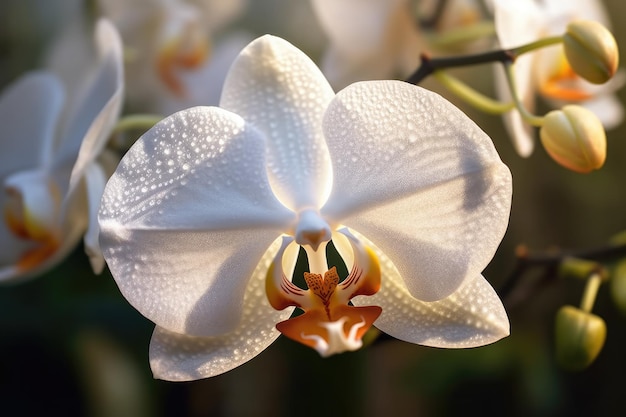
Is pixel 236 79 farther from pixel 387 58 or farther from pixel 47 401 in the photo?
pixel 47 401

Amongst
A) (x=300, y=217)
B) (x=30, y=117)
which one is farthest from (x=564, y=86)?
(x=30, y=117)

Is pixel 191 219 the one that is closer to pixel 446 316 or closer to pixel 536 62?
pixel 446 316

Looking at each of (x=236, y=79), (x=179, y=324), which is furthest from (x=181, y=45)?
(x=179, y=324)

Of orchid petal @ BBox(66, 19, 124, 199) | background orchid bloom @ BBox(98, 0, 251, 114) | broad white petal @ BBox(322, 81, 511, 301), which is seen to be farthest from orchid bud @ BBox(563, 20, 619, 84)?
background orchid bloom @ BBox(98, 0, 251, 114)

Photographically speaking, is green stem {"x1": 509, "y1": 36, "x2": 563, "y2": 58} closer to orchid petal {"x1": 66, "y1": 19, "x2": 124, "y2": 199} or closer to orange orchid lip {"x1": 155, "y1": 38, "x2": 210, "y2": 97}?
orchid petal {"x1": 66, "y1": 19, "x2": 124, "y2": 199}

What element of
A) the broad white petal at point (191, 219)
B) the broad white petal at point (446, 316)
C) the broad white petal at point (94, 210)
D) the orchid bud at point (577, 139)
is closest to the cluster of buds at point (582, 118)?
the orchid bud at point (577, 139)

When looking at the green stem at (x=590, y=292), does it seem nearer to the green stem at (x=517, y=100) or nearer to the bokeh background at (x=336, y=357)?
the bokeh background at (x=336, y=357)
